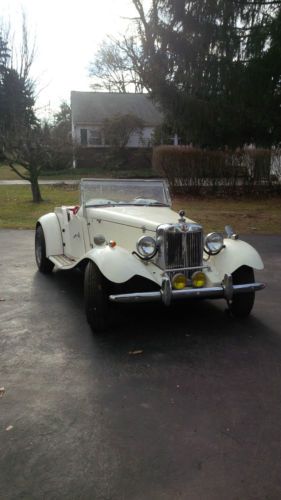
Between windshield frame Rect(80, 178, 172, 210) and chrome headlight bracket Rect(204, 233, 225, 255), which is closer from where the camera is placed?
chrome headlight bracket Rect(204, 233, 225, 255)

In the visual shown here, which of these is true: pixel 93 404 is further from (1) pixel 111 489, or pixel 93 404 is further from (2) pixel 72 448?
(1) pixel 111 489

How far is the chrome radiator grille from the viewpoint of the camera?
4.73 m

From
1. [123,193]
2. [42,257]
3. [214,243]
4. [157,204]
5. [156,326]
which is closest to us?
[156,326]

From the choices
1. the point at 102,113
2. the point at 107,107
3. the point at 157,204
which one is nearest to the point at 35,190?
the point at 157,204

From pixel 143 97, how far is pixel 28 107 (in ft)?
34.0

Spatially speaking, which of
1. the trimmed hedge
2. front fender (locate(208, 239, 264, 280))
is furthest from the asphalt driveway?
the trimmed hedge

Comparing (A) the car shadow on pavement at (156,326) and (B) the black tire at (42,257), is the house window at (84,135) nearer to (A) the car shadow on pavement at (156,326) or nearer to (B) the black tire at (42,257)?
(B) the black tire at (42,257)

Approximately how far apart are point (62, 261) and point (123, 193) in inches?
51.3

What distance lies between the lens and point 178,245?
4773mm

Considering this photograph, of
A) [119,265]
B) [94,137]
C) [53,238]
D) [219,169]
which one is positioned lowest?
[53,238]

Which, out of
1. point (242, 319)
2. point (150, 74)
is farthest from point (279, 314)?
point (150, 74)

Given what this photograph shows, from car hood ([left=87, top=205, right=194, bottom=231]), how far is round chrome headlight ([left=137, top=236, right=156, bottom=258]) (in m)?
0.23

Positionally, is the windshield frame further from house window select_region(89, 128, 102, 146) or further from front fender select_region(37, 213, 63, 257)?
house window select_region(89, 128, 102, 146)

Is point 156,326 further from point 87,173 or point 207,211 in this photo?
point 87,173
